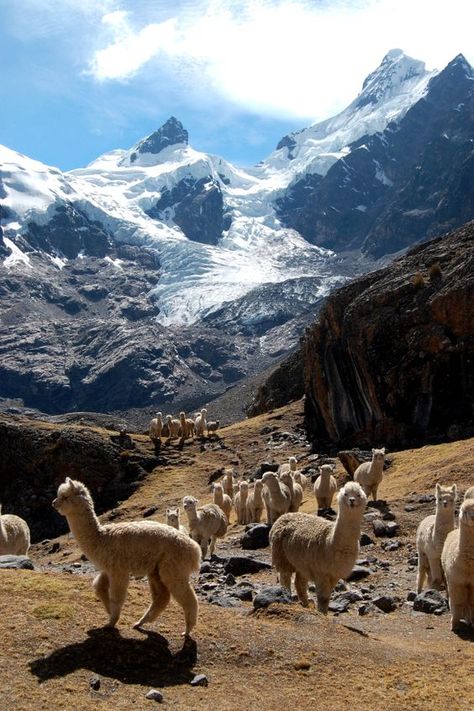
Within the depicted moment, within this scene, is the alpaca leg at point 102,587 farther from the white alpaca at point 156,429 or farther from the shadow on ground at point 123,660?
the white alpaca at point 156,429

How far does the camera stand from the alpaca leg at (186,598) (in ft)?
37.1

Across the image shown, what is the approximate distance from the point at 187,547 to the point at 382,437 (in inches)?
1585

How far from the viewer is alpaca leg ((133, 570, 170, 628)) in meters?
11.7

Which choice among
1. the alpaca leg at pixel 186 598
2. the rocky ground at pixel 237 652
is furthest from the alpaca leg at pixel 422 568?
the alpaca leg at pixel 186 598

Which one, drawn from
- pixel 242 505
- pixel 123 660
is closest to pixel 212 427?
pixel 242 505

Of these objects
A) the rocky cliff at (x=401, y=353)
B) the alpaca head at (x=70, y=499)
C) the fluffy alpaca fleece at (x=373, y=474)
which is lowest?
the fluffy alpaca fleece at (x=373, y=474)

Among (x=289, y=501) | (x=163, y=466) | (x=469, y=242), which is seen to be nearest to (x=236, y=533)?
(x=289, y=501)

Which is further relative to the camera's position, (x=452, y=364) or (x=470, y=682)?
(x=452, y=364)

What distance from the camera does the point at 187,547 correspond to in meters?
11.7

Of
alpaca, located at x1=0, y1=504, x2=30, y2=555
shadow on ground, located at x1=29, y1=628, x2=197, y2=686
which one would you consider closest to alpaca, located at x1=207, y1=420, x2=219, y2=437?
alpaca, located at x1=0, y1=504, x2=30, y2=555

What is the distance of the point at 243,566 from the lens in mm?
20234

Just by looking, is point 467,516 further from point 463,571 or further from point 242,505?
point 242,505

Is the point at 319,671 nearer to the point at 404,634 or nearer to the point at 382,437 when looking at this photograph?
the point at 404,634

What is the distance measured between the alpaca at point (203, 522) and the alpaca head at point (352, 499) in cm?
1089
